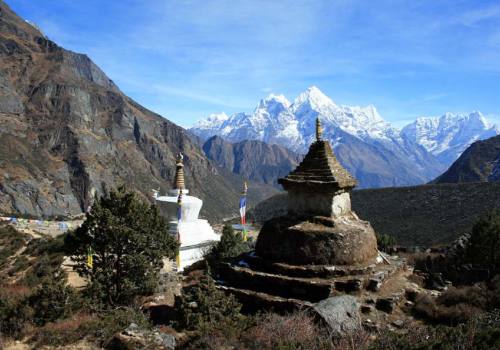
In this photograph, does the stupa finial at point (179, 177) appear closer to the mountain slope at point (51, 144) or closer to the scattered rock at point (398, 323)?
the scattered rock at point (398, 323)

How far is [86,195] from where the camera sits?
154 meters

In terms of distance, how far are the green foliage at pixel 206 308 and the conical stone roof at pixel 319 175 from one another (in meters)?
4.85

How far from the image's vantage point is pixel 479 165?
12544cm

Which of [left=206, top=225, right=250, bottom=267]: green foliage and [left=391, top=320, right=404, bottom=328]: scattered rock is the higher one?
[left=206, top=225, right=250, bottom=267]: green foliage

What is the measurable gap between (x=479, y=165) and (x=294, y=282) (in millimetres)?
130995

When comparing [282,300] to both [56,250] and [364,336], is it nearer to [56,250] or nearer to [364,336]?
[364,336]

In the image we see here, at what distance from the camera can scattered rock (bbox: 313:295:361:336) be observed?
1012 cm

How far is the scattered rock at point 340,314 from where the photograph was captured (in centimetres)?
1012

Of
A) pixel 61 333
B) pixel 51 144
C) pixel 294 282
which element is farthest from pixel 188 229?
pixel 51 144

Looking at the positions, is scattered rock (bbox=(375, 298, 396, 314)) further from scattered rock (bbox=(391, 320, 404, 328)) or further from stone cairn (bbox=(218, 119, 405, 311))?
stone cairn (bbox=(218, 119, 405, 311))

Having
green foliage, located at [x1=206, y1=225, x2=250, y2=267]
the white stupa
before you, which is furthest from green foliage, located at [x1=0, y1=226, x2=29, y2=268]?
green foliage, located at [x1=206, y1=225, x2=250, y2=267]

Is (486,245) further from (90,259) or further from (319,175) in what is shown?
(90,259)

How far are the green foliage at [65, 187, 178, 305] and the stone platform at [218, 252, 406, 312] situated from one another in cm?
374

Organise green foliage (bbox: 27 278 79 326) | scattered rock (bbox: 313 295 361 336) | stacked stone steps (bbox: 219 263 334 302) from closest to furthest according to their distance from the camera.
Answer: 1. scattered rock (bbox: 313 295 361 336)
2. stacked stone steps (bbox: 219 263 334 302)
3. green foliage (bbox: 27 278 79 326)
